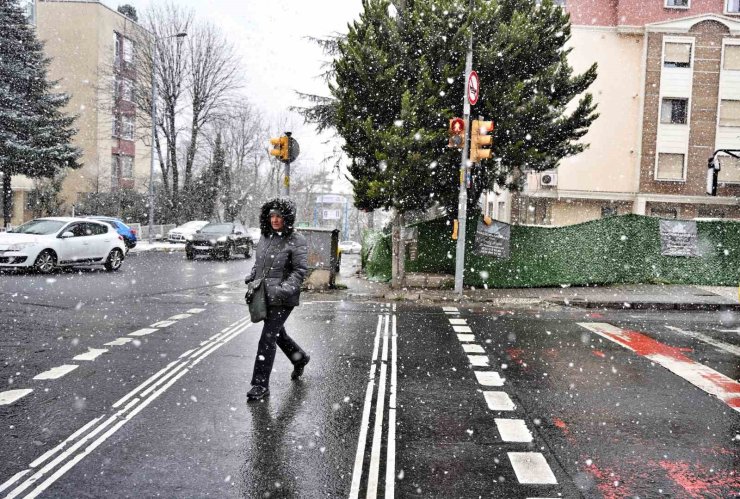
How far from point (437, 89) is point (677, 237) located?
828 cm

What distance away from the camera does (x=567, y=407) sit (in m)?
5.92

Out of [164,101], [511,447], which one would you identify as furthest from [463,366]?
[164,101]

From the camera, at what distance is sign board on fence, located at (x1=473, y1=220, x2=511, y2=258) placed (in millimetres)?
16406

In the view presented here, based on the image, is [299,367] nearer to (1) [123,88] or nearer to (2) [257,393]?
(2) [257,393]

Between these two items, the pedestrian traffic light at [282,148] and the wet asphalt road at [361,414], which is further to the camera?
the pedestrian traffic light at [282,148]

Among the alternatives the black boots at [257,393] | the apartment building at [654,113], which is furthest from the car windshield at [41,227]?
the apartment building at [654,113]

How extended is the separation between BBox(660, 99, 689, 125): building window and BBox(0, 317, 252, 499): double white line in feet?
102

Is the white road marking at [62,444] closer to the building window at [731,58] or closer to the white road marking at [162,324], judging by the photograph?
the white road marking at [162,324]

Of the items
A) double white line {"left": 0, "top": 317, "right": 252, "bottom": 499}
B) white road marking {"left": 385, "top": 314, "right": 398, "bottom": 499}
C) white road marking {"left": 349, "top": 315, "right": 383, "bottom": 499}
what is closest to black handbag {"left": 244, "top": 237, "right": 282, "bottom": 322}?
double white line {"left": 0, "top": 317, "right": 252, "bottom": 499}

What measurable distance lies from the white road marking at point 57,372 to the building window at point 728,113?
110 feet

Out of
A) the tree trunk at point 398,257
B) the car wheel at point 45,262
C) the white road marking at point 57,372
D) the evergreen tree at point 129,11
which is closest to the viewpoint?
the white road marking at point 57,372

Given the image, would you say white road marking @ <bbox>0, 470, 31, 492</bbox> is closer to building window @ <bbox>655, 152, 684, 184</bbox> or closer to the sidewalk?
the sidewalk

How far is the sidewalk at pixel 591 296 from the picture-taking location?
1427cm

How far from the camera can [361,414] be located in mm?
5555
